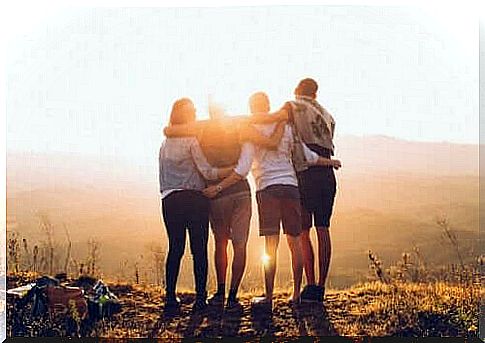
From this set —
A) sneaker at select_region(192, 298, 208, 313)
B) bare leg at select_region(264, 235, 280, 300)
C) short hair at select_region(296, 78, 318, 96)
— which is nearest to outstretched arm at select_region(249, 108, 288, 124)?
short hair at select_region(296, 78, 318, 96)

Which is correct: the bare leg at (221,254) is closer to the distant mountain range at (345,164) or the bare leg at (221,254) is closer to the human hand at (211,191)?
the human hand at (211,191)

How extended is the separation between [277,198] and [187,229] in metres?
0.74

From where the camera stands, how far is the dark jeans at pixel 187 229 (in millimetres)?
9047

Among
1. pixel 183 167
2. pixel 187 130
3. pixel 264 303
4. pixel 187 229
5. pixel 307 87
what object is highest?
pixel 307 87

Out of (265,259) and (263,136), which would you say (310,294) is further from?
(263,136)

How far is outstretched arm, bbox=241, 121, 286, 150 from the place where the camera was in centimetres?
902

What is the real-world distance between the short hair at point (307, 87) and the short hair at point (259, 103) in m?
0.29

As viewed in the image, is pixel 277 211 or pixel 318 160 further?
pixel 318 160

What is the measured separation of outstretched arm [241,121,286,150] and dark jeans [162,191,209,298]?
22.7 inches

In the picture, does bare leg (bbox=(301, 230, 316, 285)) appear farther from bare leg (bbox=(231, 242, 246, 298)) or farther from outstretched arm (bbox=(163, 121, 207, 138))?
outstretched arm (bbox=(163, 121, 207, 138))

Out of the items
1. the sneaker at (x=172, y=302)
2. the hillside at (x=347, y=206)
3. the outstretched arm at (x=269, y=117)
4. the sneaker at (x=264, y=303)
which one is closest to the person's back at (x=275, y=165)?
the outstretched arm at (x=269, y=117)

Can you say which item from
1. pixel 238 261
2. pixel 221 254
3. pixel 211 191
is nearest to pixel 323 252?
pixel 238 261

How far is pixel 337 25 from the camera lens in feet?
30.8

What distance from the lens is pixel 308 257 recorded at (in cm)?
918
